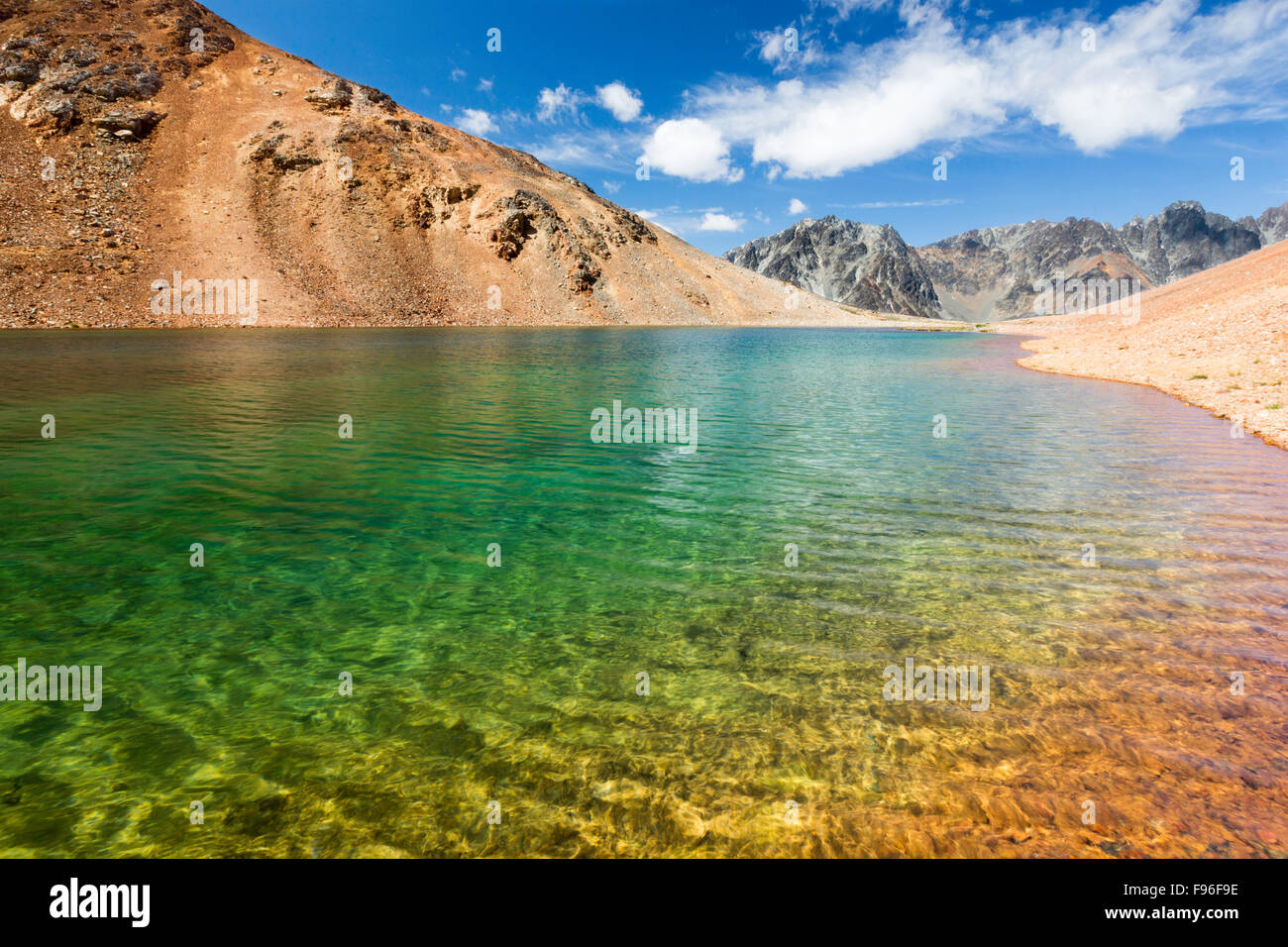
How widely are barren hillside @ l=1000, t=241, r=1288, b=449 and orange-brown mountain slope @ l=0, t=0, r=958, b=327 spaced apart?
86562mm

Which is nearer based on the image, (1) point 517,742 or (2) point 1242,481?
(1) point 517,742

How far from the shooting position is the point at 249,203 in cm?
9206

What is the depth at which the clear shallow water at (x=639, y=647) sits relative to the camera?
4340 millimetres

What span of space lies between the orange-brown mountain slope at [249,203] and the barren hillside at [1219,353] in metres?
86.6

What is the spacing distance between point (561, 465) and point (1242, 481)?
14871mm

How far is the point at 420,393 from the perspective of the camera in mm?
26875

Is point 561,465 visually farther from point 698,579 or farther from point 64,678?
point 64,678

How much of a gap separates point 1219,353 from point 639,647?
1515 inches

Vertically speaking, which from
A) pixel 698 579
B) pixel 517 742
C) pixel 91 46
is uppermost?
pixel 91 46

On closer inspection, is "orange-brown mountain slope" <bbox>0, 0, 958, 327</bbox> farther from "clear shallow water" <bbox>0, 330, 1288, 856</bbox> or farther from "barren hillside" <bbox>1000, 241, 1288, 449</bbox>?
"barren hillside" <bbox>1000, 241, 1288, 449</bbox>

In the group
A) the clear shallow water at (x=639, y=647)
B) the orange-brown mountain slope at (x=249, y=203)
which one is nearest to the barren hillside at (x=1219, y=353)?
the clear shallow water at (x=639, y=647)

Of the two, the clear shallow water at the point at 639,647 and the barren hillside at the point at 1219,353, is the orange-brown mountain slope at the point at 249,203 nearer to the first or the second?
the clear shallow water at the point at 639,647

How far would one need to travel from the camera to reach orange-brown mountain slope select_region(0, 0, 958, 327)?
75.0 meters
